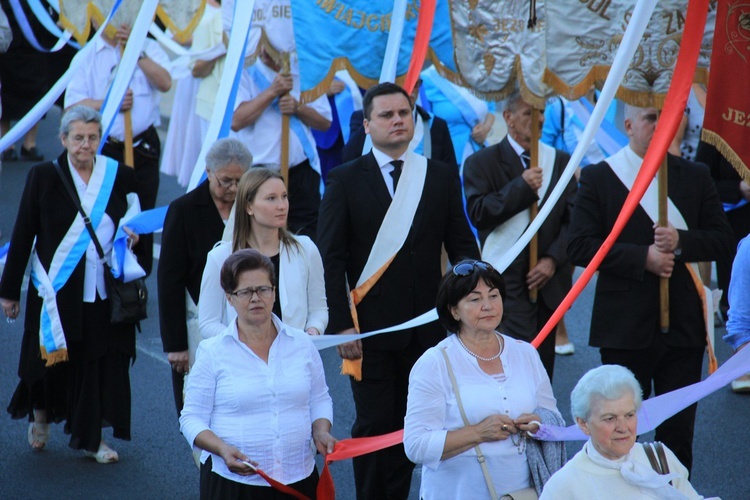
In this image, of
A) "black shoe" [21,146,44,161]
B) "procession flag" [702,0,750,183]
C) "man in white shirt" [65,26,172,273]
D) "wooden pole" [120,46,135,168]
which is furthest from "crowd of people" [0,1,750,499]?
"black shoe" [21,146,44,161]

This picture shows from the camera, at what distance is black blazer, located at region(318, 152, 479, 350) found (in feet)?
19.0

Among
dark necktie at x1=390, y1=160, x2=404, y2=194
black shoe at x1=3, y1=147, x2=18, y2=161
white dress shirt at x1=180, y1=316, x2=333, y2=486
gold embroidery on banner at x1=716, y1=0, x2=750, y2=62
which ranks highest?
gold embroidery on banner at x1=716, y1=0, x2=750, y2=62

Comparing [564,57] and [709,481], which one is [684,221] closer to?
[564,57]

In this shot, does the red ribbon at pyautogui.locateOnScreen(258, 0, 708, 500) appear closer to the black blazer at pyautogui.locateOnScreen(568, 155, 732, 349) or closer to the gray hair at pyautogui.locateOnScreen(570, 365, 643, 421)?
the black blazer at pyautogui.locateOnScreen(568, 155, 732, 349)

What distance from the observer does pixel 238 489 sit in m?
4.64

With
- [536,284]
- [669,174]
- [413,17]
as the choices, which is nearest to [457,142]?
[413,17]

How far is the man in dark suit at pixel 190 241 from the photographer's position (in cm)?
578

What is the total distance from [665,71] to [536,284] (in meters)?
1.40

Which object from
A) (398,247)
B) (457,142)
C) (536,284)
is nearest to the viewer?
(398,247)

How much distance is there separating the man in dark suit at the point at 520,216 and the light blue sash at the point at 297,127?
81.4 inches

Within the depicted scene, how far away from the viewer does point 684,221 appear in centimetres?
588

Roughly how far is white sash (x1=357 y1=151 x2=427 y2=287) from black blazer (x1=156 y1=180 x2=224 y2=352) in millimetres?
761

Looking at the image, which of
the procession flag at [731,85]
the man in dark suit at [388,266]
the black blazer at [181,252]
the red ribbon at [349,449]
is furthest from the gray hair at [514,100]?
the red ribbon at [349,449]

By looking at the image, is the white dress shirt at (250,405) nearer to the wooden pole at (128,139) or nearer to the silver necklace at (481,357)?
the silver necklace at (481,357)
